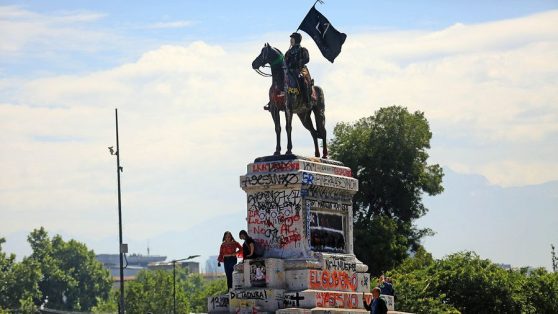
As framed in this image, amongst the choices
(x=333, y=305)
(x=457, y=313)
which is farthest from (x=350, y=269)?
(x=457, y=313)

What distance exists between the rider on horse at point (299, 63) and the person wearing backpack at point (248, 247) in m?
4.22

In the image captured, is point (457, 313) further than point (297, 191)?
Yes

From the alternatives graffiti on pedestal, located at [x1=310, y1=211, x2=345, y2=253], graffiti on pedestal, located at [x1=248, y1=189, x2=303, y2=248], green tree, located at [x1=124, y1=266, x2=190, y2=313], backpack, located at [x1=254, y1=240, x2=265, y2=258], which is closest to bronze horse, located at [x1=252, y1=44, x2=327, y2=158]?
graffiti on pedestal, located at [x1=248, y1=189, x2=303, y2=248]

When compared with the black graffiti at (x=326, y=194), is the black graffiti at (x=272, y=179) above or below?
above

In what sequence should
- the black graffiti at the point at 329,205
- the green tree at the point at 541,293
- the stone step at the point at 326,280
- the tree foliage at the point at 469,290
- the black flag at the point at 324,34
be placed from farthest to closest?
1. the green tree at the point at 541,293
2. the tree foliage at the point at 469,290
3. the black flag at the point at 324,34
4. the black graffiti at the point at 329,205
5. the stone step at the point at 326,280

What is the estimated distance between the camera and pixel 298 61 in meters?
39.3

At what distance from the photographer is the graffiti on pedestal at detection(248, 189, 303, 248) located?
3750 centimetres

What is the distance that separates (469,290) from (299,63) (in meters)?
23.2

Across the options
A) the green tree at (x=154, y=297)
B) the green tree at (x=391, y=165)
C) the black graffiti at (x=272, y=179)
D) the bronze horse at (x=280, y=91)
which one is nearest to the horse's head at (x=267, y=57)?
the bronze horse at (x=280, y=91)

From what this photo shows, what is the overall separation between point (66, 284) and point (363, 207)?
8154 centimetres

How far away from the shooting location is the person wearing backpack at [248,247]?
37562mm

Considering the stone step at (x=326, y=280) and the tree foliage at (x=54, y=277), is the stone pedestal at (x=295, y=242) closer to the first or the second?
the stone step at (x=326, y=280)

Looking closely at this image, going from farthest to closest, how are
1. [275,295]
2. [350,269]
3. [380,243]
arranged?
[380,243] → [350,269] → [275,295]

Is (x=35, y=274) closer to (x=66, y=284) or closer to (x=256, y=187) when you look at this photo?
(x=66, y=284)
